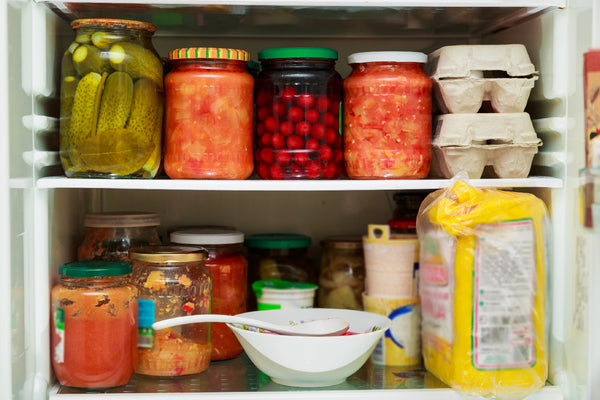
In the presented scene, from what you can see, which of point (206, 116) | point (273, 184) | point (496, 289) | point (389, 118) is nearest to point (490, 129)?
point (389, 118)

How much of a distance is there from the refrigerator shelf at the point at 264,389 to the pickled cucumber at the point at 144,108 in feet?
1.45

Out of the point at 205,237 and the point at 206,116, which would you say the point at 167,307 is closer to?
the point at 205,237

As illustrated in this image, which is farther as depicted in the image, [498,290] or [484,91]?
[484,91]

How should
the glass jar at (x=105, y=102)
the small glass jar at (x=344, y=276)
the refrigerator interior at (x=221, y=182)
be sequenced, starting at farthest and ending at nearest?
1. the small glass jar at (x=344, y=276)
2. the glass jar at (x=105, y=102)
3. the refrigerator interior at (x=221, y=182)

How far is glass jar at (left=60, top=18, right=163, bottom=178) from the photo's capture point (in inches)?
46.2

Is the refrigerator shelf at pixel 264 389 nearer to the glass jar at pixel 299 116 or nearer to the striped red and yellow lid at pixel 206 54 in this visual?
the glass jar at pixel 299 116

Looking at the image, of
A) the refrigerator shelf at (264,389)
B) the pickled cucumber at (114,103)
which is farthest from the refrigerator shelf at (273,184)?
the refrigerator shelf at (264,389)

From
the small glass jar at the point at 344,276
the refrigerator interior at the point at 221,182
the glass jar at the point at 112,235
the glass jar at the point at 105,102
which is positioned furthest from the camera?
the small glass jar at the point at 344,276

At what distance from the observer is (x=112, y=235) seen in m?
1.35

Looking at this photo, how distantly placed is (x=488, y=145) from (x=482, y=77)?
0.42ft

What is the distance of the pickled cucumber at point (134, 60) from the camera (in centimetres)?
118

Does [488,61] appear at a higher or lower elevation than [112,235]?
higher

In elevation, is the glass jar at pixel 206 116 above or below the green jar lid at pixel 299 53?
below

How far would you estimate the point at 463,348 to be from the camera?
113 cm
